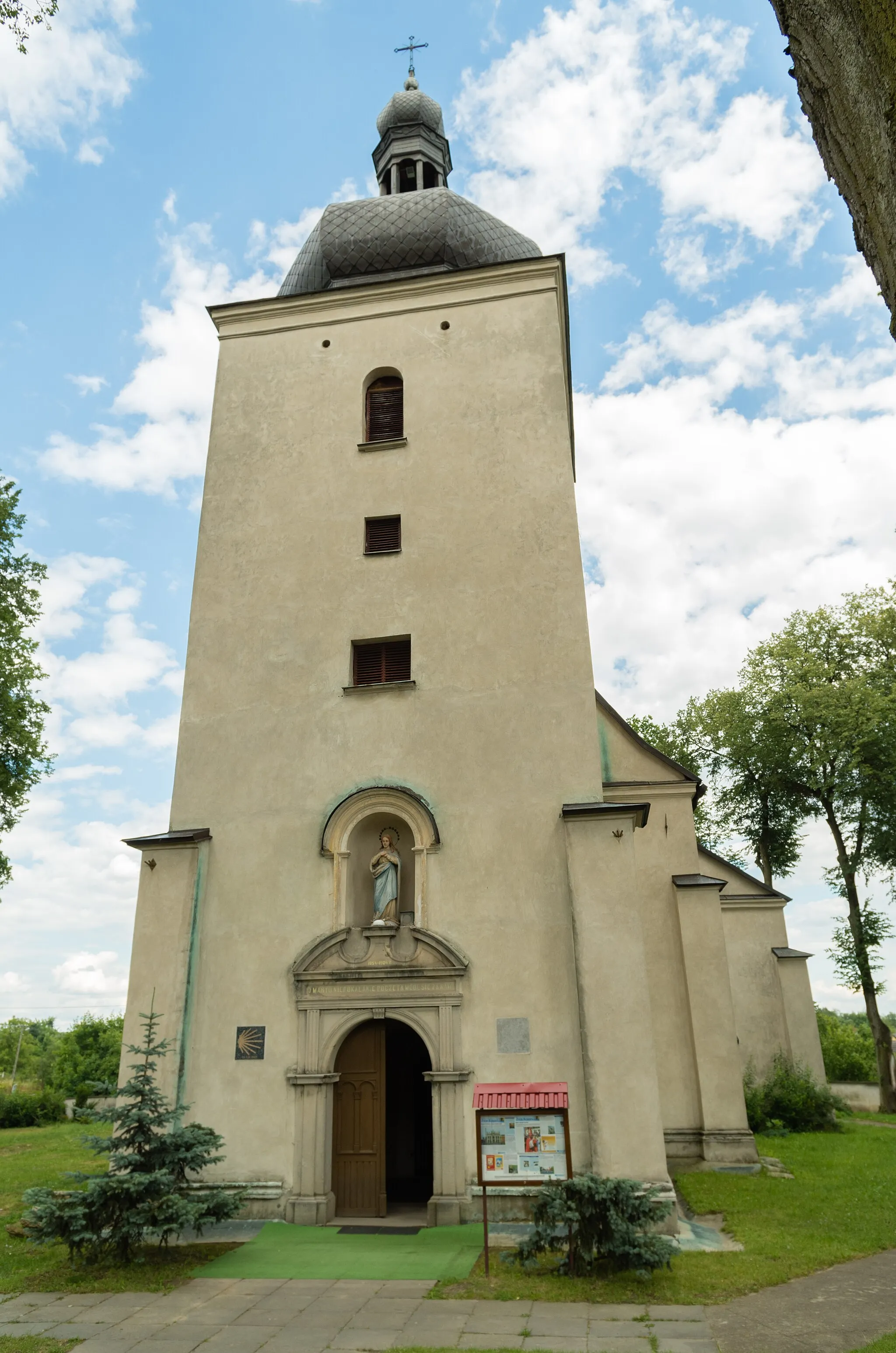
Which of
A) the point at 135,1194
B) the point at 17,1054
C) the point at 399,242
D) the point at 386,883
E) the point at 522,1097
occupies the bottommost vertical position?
the point at 135,1194

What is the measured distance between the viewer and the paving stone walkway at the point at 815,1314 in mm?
6926

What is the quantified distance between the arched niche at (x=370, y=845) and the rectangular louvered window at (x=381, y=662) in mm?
1834

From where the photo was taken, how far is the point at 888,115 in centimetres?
190

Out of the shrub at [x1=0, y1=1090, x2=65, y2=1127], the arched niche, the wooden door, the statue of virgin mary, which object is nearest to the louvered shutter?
the arched niche

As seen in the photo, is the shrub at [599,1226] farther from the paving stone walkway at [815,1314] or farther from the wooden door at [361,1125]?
the wooden door at [361,1125]

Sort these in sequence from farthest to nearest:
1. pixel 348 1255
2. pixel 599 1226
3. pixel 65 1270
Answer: pixel 348 1255 → pixel 65 1270 → pixel 599 1226

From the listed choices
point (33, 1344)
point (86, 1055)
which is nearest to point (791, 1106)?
point (33, 1344)

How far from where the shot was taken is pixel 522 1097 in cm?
958

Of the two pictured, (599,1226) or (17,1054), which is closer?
(599,1226)

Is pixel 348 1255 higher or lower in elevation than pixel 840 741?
lower

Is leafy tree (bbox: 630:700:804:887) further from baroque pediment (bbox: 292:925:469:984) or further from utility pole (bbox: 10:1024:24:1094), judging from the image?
utility pole (bbox: 10:1024:24:1094)

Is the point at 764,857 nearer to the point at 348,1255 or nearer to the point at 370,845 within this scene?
the point at 370,845

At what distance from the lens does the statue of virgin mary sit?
40.7 ft

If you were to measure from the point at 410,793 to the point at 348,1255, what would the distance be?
17.7 ft
